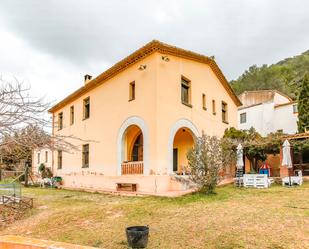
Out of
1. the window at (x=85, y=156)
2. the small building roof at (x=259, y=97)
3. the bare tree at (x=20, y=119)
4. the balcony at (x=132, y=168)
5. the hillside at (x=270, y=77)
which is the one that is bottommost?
the balcony at (x=132, y=168)

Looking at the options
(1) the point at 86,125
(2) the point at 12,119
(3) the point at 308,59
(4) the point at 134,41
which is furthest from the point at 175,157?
(3) the point at 308,59

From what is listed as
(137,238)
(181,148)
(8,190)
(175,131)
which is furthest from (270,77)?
(137,238)

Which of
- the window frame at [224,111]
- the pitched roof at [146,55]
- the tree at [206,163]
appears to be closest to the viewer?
the tree at [206,163]

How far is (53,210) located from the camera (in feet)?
36.3

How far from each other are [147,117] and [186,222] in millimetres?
6939

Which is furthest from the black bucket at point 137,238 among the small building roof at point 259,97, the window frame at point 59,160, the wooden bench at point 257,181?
the small building roof at point 259,97

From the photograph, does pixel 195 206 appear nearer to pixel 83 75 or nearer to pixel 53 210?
pixel 53 210

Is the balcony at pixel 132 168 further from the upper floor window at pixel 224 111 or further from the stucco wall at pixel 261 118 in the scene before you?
the stucco wall at pixel 261 118

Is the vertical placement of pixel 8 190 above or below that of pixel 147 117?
below

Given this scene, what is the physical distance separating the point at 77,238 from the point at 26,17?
7.62 metres

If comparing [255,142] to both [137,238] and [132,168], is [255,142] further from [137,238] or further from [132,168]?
[137,238]

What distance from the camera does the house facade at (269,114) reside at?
3394 centimetres

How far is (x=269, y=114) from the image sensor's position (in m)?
35.5

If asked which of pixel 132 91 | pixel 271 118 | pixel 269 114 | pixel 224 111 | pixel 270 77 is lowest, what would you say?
pixel 224 111
